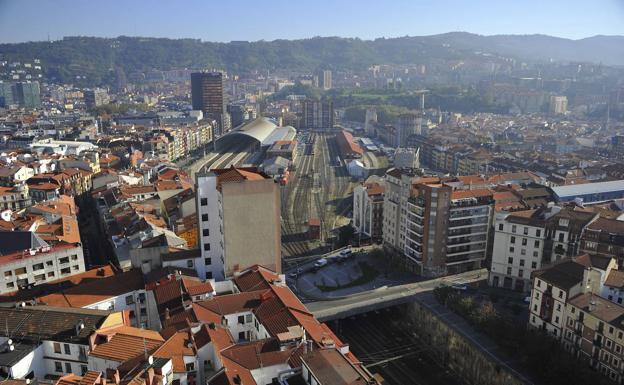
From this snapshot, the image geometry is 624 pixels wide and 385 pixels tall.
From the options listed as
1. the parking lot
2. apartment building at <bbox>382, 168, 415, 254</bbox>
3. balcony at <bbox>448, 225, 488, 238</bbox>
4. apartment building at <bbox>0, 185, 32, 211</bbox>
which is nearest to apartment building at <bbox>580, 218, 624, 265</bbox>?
balcony at <bbox>448, 225, 488, 238</bbox>

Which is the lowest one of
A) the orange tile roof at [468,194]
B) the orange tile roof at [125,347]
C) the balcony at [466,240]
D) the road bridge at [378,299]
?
the road bridge at [378,299]

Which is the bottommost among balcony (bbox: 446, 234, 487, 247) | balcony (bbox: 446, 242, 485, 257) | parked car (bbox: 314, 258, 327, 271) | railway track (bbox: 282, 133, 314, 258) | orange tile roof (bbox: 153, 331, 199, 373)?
railway track (bbox: 282, 133, 314, 258)

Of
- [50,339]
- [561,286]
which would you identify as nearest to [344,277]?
[561,286]

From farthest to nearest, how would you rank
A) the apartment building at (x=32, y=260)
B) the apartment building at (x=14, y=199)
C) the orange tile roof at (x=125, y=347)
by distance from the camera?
the apartment building at (x=14, y=199), the apartment building at (x=32, y=260), the orange tile roof at (x=125, y=347)

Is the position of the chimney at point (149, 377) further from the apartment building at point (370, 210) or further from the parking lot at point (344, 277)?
the apartment building at point (370, 210)

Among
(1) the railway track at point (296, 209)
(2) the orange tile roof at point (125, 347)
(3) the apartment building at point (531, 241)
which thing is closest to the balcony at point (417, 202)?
(3) the apartment building at point (531, 241)

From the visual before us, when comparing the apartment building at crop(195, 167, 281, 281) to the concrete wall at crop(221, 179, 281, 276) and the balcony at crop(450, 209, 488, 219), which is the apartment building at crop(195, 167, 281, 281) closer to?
the concrete wall at crop(221, 179, 281, 276)

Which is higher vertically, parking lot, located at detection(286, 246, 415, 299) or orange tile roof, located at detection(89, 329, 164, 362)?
orange tile roof, located at detection(89, 329, 164, 362)
